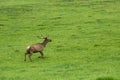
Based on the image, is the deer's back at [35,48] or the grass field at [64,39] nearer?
the grass field at [64,39]

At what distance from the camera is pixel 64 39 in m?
29.9

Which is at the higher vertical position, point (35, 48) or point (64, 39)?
point (35, 48)

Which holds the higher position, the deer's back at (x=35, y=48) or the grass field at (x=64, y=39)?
the deer's back at (x=35, y=48)

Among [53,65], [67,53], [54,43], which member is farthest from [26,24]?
[53,65]

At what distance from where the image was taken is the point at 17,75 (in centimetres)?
1900

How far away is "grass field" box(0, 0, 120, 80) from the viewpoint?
19609mm

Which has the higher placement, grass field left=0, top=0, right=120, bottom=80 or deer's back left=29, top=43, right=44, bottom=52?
deer's back left=29, top=43, right=44, bottom=52

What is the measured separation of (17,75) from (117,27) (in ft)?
54.1

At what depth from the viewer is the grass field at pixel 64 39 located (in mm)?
19609

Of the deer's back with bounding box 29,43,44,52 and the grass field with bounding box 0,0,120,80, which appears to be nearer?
the grass field with bounding box 0,0,120,80

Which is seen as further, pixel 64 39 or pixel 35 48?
pixel 64 39

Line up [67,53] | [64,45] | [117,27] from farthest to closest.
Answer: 1. [117,27]
2. [64,45]
3. [67,53]

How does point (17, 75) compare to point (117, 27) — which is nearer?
point (17, 75)

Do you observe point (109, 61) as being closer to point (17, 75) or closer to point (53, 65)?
point (53, 65)
